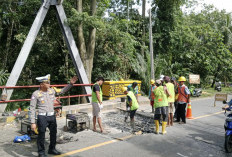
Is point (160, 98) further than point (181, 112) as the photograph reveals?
No

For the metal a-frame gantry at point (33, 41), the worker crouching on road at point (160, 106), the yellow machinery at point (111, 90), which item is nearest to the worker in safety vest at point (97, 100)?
the worker crouching on road at point (160, 106)

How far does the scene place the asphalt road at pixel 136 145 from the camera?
4.76 metres

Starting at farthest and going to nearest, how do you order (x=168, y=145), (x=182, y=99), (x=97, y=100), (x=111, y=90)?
1. (x=111, y=90)
2. (x=182, y=99)
3. (x=97, y=100)
4. (x=168, y=145)

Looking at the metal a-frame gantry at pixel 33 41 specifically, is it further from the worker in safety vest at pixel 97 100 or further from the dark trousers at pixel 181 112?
the dark trousers at pixel 181 112

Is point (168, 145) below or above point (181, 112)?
below

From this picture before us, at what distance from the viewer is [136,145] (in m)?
5.31

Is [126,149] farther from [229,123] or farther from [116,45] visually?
[116,45]

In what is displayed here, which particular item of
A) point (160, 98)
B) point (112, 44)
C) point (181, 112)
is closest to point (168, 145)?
point (160, 98)

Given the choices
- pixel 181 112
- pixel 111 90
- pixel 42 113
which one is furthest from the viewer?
pixel 111 90

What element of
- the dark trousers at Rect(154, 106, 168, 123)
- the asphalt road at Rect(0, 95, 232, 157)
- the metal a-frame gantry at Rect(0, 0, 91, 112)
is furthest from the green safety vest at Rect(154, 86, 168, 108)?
the metal a-frame gantry at Rect(0, 0, 91, 112)

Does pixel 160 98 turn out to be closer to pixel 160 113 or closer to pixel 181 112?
pixel 160 113

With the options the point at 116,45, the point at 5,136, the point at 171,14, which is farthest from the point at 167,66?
the point at 5,136

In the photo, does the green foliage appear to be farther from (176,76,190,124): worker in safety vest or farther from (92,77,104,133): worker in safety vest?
(176,76,190,124): worker in safety vest

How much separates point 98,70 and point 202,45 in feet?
44.5
